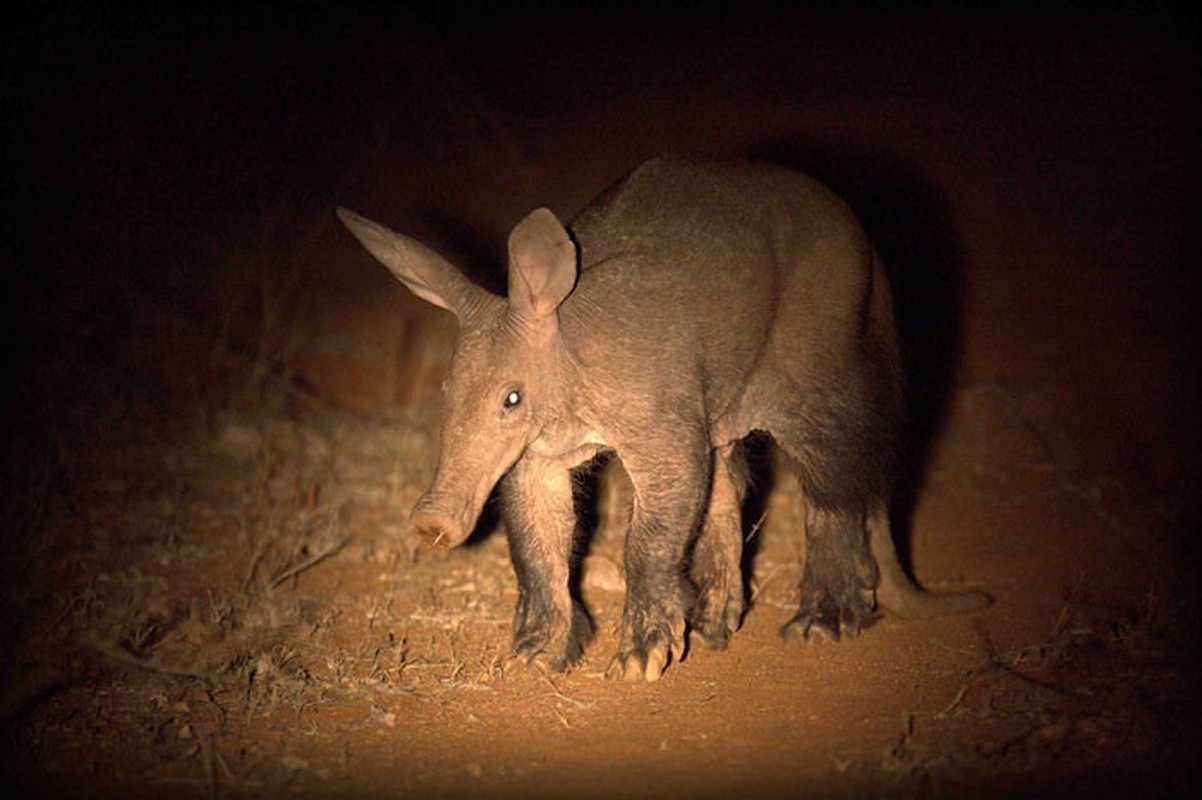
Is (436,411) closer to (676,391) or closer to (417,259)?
(417,259)

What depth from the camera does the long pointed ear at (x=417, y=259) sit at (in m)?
4.41

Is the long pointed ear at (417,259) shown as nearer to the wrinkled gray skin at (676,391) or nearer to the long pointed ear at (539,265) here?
the wrinkled gray skin at (676,391)

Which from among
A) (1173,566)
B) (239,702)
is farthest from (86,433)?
(1173,566)

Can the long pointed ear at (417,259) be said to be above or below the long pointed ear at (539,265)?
below

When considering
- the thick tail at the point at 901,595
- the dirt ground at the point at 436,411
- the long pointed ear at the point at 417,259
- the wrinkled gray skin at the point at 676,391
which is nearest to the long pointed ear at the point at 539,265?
the wrinkled gray skin at the point at 676,391

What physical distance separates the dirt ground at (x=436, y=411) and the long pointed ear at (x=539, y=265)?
1.40m

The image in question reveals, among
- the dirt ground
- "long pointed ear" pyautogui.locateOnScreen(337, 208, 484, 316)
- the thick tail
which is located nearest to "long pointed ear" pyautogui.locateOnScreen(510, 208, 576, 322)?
"long pointed ear" pyautogui.locateOnScreen(337, 208, 484, 316)

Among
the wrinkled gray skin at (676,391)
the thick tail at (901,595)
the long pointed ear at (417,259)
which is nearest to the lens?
the wrinkled gray skin at (676,391)

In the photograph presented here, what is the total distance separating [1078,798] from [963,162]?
744cm

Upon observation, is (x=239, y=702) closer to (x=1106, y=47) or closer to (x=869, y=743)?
(x=869, y=743)

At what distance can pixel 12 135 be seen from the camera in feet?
31.8

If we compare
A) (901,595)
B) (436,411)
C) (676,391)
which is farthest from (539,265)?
(436,411)

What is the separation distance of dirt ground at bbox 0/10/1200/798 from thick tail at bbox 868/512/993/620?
82mm

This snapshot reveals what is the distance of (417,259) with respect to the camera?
4.44m
